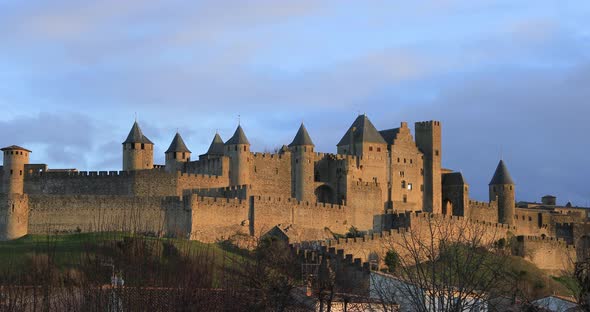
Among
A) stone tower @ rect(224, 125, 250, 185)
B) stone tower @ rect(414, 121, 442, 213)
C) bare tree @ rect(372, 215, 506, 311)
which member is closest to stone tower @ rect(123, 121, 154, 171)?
stone tower @ rect(224, 125, 250, 185)

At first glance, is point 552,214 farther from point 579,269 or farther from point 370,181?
point 579,269

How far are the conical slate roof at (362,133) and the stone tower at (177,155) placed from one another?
42.0 feet

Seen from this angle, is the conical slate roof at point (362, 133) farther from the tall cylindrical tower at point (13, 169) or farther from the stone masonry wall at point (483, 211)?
the tall cylindrical tower at point (13, 169)

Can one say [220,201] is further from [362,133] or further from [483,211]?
[483,211]

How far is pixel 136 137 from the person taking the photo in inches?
2980

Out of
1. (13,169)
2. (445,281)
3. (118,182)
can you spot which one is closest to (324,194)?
(118,182)

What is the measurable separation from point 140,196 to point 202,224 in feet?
17.6

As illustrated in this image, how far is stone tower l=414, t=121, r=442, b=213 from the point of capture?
85.8m

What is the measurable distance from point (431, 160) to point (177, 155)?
20513 millimetres

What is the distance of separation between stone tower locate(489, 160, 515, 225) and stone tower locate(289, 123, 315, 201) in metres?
19.6

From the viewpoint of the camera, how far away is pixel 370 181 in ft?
268

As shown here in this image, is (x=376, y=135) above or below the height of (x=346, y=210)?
above

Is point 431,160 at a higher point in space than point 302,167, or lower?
higher

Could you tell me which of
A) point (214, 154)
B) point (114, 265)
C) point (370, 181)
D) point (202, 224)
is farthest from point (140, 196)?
point (114, 265)
